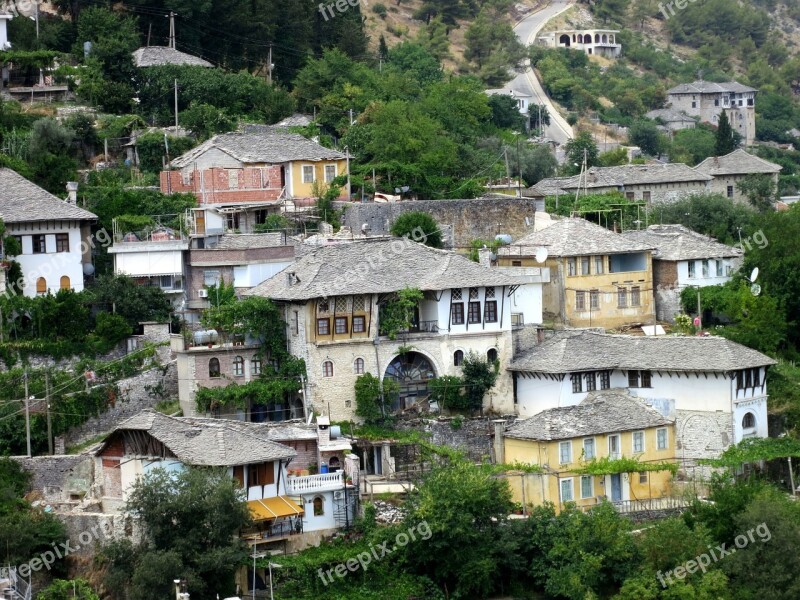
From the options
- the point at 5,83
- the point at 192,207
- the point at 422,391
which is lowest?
the point at 422,391

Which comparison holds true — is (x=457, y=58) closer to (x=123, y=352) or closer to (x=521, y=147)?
(x=521, y=147)

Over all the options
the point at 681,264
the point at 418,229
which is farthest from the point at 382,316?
the point at 681,264

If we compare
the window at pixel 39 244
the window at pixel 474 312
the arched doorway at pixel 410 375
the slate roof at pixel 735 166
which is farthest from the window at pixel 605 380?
the slate roof at pixel 735 166

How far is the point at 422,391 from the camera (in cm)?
5891

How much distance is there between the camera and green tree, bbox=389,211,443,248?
2653 inches

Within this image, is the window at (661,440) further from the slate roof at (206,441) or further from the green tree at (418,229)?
the green tree at (418,229)

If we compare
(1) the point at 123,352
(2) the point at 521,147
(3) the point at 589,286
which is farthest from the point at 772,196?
(1) the point at 123,352

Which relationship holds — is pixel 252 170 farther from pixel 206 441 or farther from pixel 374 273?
pixel 206 441

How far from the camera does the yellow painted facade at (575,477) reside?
181 feet

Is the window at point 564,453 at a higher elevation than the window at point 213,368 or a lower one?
lower

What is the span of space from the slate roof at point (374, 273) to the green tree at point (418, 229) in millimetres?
5679

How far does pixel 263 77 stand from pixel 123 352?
1274 inches

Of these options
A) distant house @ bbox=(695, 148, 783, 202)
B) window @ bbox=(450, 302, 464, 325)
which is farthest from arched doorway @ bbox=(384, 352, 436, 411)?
distant house @ bbox=(695, 148, 783, 202)

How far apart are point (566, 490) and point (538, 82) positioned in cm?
8908
